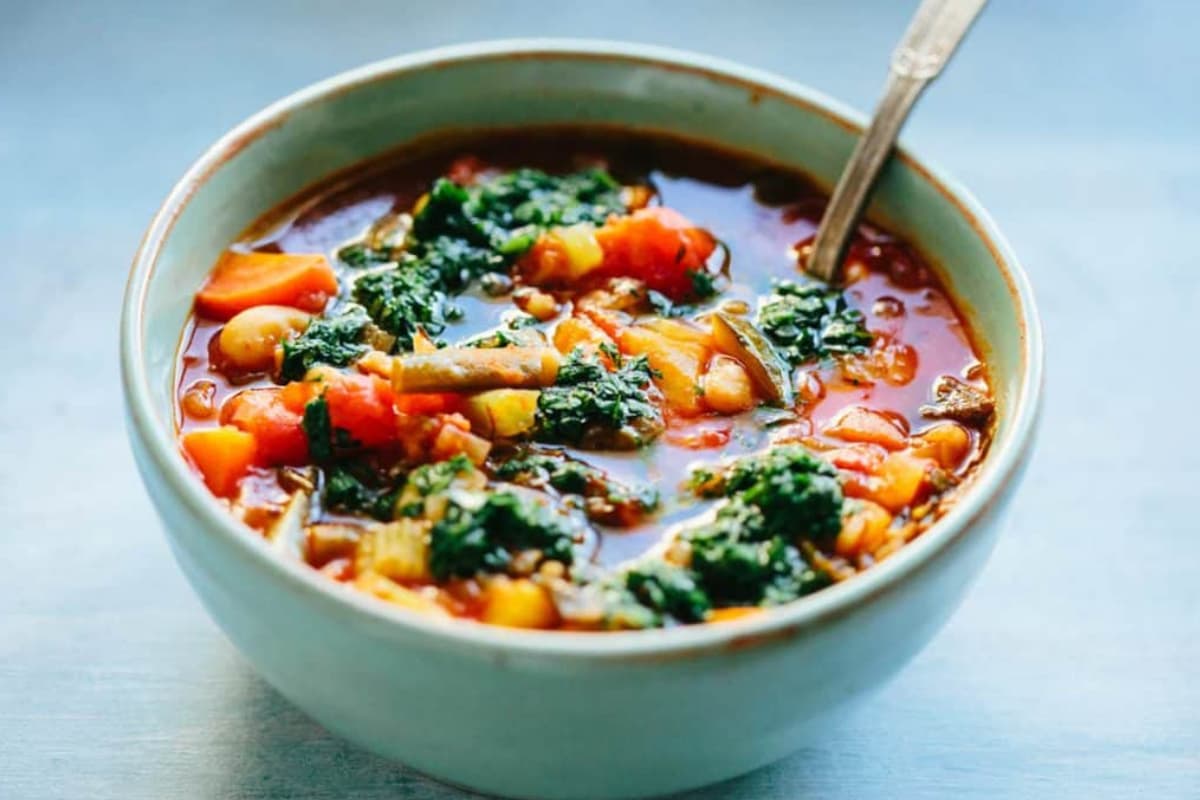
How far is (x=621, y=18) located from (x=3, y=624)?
3.52 meters

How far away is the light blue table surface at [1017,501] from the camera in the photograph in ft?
11.7

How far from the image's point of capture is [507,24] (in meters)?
5.99

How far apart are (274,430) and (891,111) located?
188 centimetres

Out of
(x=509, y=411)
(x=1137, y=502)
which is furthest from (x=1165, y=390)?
(x=509, y=411)

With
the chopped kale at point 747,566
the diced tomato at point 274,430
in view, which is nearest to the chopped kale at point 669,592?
the chopped kale at point 747,566

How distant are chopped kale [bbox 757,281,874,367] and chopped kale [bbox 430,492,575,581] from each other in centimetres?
96

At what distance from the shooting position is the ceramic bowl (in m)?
2.62

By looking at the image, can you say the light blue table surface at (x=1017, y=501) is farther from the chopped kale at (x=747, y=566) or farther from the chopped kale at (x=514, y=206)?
the chopped kale at (x=514, y=206)

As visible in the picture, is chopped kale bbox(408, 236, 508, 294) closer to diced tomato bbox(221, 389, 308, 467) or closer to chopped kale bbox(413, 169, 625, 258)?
chopped kale bbox(413, 169, 625, 258)

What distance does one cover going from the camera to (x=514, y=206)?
426cm

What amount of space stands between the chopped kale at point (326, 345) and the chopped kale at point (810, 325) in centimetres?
105

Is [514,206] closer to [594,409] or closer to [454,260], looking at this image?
[454,260]

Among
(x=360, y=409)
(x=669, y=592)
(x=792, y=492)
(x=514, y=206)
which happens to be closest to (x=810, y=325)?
(x=792, y=492)

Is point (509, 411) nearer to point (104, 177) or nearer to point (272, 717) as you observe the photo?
point (272, 717)
